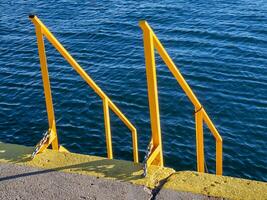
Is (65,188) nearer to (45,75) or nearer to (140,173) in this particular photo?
(140,173)

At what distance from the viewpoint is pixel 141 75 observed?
17812 mm

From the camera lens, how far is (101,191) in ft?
20.2

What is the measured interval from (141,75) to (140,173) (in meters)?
11.5

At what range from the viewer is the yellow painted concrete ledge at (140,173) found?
6020 mm

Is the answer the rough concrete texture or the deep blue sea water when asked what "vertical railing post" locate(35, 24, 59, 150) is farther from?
the deep blue sea water

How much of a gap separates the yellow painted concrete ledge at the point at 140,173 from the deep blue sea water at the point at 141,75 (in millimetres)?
6357

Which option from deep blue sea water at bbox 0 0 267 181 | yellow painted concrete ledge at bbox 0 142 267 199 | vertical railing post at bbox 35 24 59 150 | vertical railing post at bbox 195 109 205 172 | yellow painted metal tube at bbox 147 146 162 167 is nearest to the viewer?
yellow painted concrete ledge at bbox 0 142 267 199

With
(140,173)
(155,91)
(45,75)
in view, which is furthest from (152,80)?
(45,75)

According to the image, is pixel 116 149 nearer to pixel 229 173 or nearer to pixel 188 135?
pixel 188 135

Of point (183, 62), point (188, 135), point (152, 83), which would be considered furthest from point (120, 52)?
point (152, 83)

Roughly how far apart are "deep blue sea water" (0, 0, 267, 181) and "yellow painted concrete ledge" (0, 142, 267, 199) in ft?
20.9

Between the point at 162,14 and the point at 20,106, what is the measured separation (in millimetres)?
10721

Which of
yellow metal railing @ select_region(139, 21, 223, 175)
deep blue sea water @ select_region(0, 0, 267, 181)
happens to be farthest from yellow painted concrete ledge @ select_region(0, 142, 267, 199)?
deep blue sea water @ select_region(0, 0, 267, 181)

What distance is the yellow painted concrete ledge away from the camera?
237 inches
